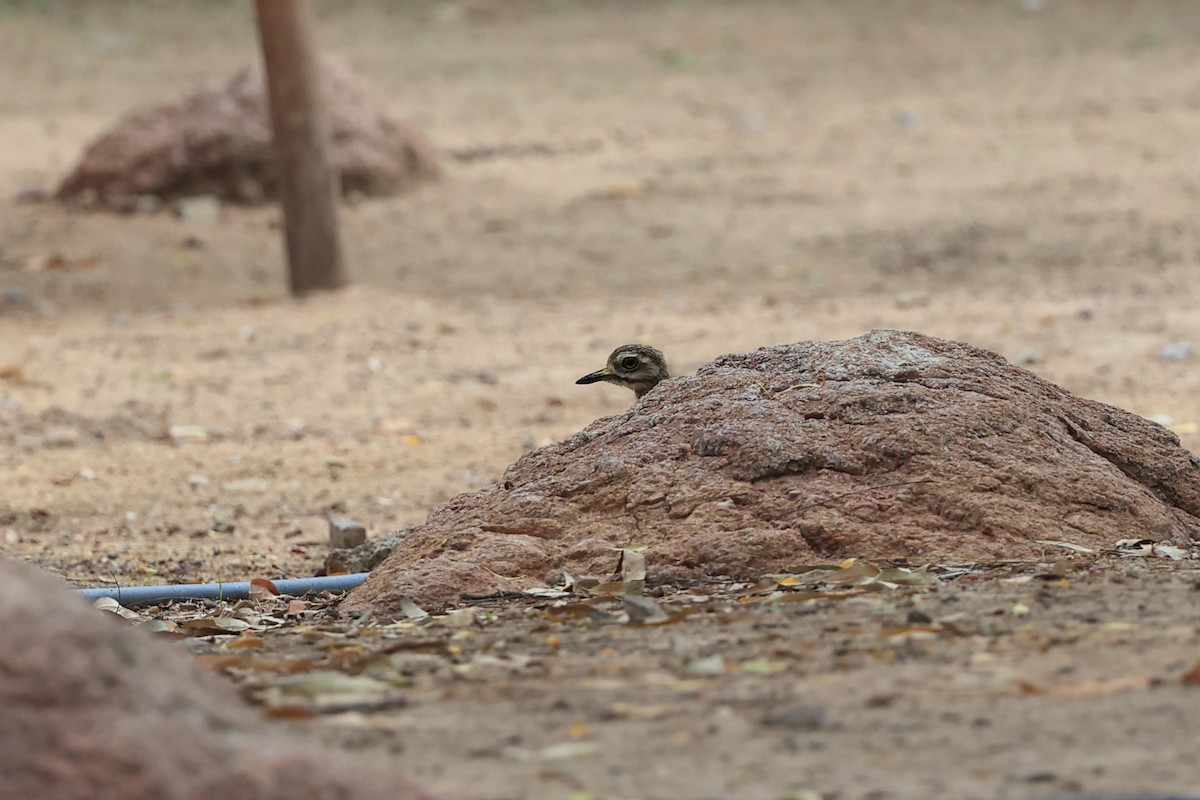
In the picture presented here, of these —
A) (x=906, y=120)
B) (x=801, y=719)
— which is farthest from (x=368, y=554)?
(x=906, y=120)

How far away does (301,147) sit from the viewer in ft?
29.0

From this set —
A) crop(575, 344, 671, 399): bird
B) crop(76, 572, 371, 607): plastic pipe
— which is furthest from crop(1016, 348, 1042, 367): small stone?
crop(76, 572, 371, 607): plastic pipe

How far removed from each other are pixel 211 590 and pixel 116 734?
2.08 meters

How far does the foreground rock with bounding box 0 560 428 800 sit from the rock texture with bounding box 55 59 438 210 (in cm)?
910

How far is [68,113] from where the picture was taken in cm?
1394

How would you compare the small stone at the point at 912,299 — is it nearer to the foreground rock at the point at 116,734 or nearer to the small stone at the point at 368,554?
the small stone at the point at 368,554

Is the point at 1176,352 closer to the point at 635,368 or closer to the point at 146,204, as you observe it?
the point at 635,368

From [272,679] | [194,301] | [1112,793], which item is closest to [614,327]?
[194,301]

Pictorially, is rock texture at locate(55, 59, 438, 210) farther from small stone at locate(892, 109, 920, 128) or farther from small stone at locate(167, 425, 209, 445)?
small stone at locate(167, 425, 209, 445)

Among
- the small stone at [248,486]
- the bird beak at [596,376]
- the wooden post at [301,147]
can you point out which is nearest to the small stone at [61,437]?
the small stone at [248,486]

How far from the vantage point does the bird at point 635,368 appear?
4664 millimetres

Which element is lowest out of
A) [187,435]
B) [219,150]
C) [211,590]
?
[211,590]

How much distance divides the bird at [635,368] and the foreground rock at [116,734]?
8.42 feet

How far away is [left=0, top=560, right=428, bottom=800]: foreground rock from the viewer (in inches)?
79.9
